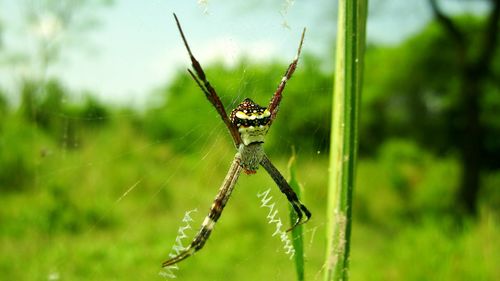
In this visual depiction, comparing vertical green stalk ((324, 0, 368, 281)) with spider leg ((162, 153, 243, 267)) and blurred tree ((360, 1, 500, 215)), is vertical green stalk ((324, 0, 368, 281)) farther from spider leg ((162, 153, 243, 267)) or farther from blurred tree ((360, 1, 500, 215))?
blurred tree ((360, 1, 500, 215))

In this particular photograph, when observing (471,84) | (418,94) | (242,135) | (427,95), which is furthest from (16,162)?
(427,95)

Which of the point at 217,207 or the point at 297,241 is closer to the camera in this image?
the point at 297,241

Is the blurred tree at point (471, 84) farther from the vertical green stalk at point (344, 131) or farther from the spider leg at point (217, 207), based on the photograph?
the vertical green stalk at point (344, 131)

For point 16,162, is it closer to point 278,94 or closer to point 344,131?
point 278,94

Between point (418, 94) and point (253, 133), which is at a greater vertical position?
point (418, 94)

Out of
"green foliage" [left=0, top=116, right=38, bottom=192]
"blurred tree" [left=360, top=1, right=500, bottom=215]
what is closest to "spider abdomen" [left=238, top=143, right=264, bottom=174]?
"green foliage" [left=0, top=116, right=38, bottom=192]

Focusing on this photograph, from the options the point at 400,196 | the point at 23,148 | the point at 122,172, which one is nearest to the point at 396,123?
the point at 400,196

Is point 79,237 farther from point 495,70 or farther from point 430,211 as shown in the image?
point 495,70
